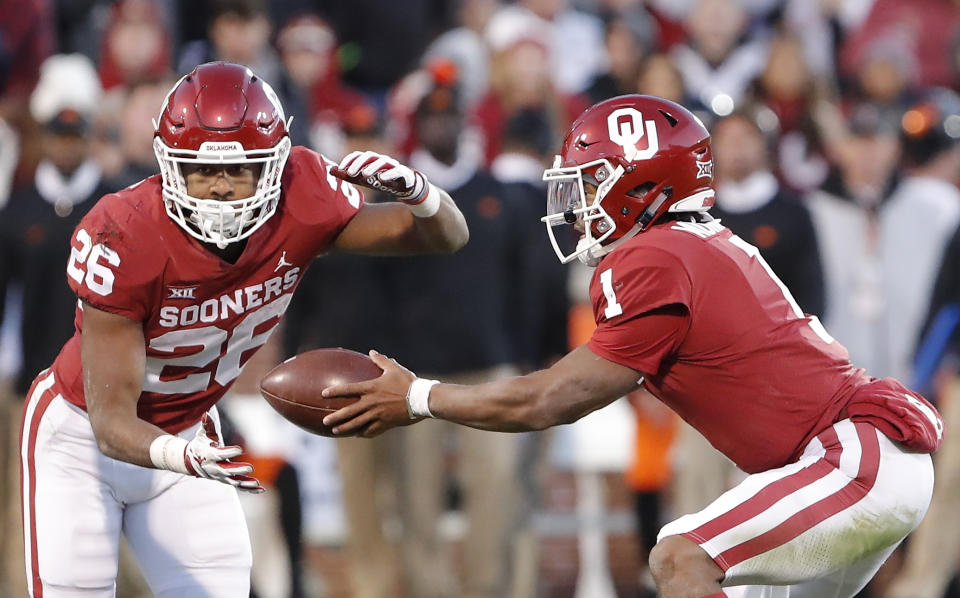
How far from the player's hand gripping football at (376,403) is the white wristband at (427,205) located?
0.50 m

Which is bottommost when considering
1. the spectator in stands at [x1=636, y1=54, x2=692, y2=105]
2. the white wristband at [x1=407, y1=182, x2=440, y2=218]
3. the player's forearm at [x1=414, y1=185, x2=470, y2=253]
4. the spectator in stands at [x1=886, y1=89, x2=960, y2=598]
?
the spectator in stands at [x1=886, y1=89, x2=960, y2=598]

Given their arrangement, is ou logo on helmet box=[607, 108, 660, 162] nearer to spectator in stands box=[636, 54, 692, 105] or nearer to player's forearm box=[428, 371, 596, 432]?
player's forearm box=[428, 371, 596, 432]

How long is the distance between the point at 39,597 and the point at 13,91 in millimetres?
4155

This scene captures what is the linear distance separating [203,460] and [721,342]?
1243 millimetres

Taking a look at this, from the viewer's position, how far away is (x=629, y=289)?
354 centimetres

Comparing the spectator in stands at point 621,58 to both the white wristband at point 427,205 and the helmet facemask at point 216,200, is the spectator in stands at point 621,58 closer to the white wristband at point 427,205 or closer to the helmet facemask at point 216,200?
the white wristband at point 427,205

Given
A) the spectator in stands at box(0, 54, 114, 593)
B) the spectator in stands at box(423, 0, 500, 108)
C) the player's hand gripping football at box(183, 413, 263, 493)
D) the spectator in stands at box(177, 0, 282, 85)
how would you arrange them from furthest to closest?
1. the spectator in stands at box(423, 0, 500, 108)
2. the spectator in stands at box(177, 0, 282, 85)
3. the spectator in stands at box(0, 54, 114, 593)
4. the player's hand gripping football at box(183, 413, 263, 493)

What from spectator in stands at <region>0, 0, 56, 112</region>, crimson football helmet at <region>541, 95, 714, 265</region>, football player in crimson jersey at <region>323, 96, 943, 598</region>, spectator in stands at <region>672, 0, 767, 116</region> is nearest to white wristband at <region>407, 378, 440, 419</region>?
football player in crimson jersey at <region>323, 96, 943, 598</region>

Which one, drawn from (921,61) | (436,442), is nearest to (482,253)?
(436,442)

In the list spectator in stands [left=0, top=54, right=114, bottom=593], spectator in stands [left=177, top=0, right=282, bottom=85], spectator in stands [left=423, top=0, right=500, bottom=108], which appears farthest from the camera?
spectator in stands [left=423, top=0, right=500, bottom=108]

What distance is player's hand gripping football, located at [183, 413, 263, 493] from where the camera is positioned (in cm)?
338

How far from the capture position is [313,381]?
3.78 m

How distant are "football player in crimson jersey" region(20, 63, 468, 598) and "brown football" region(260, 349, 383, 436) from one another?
0.69 ft

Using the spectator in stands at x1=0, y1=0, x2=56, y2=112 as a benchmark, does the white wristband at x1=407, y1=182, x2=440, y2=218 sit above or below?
below
